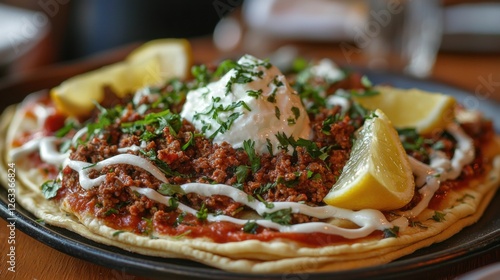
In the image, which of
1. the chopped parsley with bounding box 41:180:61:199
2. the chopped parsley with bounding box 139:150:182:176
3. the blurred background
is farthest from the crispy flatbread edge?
the blurred background

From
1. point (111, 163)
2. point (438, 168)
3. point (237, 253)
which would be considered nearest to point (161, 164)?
point (111, 163)

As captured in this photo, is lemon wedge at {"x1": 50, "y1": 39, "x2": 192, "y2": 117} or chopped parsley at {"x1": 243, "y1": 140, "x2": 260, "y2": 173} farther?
lemon wedge at {"x1": 50, "y1": 39, "x2": 192, "y2": 117}

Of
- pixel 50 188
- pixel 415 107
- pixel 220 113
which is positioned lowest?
pixel 50 188

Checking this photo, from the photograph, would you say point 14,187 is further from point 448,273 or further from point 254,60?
point 448,273

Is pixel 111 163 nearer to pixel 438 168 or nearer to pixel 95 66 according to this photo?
pixel 438 168

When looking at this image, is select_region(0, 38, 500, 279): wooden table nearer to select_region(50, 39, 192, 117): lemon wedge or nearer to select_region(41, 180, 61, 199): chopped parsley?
select_region(41, 180, 61, 199): chopped parsley

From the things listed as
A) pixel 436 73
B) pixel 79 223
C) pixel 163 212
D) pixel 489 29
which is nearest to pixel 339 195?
pixel 163 212
